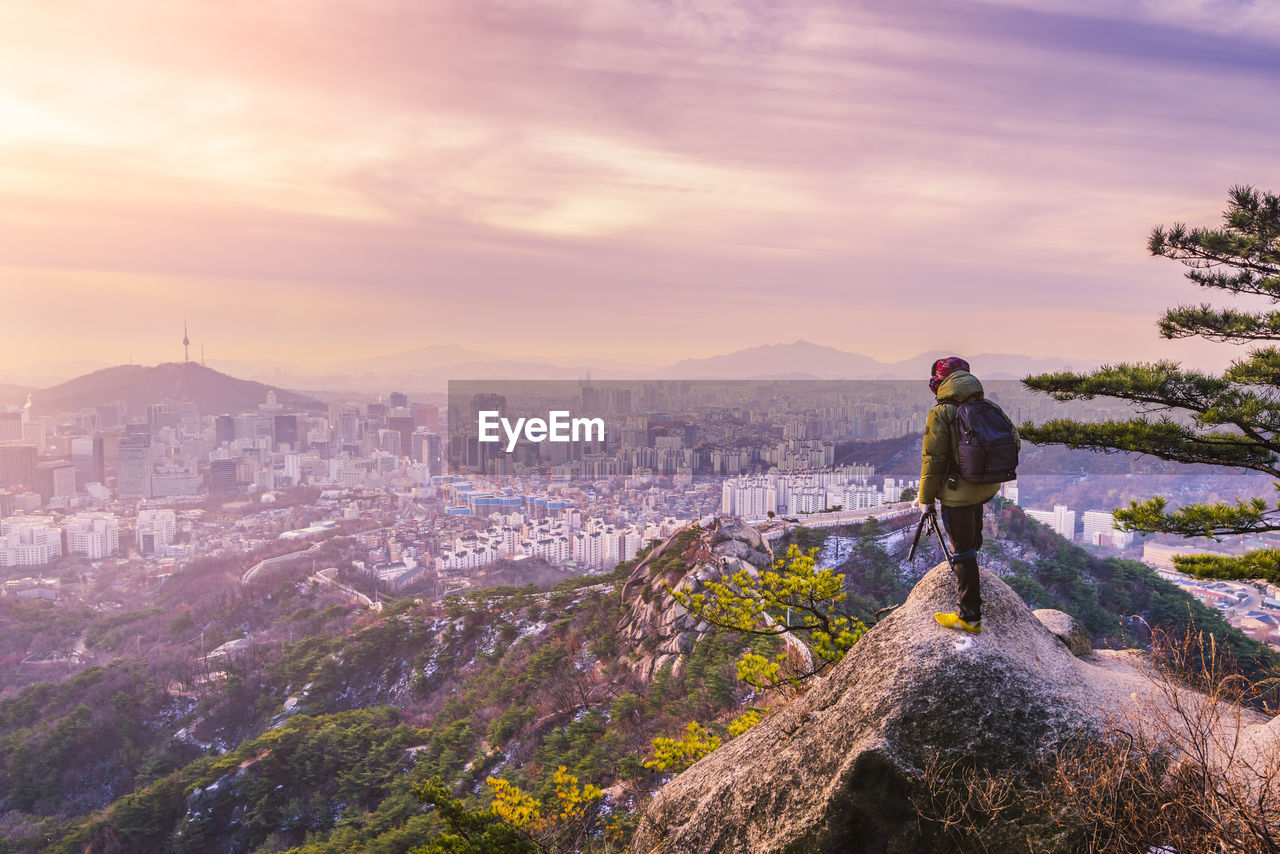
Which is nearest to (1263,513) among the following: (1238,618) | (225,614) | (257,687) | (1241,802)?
(1241,802)

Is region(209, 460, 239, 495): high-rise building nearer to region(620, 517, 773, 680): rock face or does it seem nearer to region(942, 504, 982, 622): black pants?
region(620, 517, 773, 680): rock face

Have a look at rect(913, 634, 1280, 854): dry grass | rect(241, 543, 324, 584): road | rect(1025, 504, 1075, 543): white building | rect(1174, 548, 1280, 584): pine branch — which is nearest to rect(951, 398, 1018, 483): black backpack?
rect(913, 634, 1280, 854): dry grass

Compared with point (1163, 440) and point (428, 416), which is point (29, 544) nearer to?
point (428, 416)

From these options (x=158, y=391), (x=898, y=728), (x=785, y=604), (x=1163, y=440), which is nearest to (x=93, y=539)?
(x=158, y=391)

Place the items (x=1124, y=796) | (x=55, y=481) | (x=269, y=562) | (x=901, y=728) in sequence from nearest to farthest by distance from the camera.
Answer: (x=1124, y=796) < (x=901, y=728) < (x=269, y=562) < (x=55, y=481)

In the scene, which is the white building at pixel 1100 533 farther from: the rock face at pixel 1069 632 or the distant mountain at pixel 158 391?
the distant mountain at pixel 158 391
